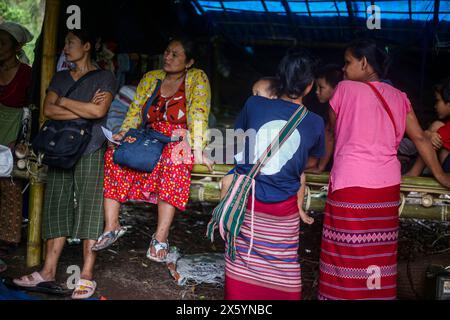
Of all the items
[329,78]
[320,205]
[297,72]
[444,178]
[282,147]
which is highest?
[329,78]

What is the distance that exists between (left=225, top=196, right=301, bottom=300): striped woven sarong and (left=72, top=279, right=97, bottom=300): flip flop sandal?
1217 millimetres

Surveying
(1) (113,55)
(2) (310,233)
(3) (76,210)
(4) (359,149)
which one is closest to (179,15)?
(1) (113,55)

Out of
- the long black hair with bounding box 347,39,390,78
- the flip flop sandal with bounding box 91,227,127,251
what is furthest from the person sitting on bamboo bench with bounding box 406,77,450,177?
the flip flop sandal with bounding box 91,227,127,251

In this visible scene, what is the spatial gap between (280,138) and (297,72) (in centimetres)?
43

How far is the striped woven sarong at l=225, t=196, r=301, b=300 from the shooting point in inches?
138

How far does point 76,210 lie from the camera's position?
14.0 ft

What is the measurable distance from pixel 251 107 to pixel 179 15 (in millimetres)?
4203

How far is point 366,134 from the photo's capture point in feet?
11.4

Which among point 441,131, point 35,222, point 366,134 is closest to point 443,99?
point 441,131

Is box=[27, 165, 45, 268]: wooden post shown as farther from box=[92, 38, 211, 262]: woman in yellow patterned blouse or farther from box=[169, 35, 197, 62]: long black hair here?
box=[169, 35, 197, 62]: long black hair

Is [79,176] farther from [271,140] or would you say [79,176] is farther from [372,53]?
[372,53]

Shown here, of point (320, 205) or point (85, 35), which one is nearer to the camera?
point (85, 35)

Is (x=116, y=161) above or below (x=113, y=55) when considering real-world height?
below

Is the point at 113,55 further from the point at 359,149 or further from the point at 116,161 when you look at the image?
the point at 359,149
